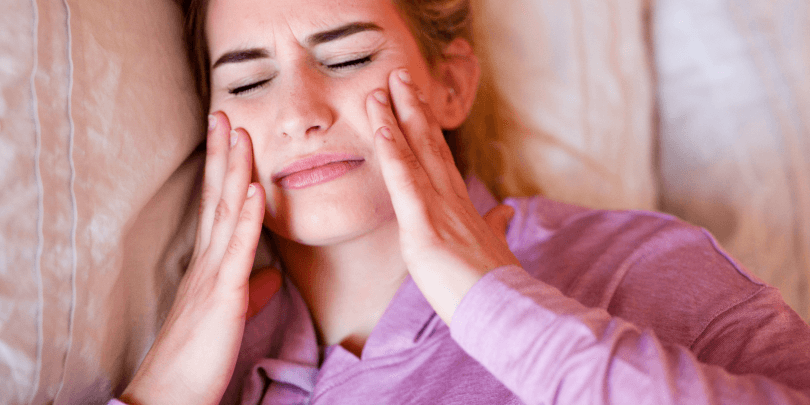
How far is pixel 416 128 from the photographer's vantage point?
867 mm

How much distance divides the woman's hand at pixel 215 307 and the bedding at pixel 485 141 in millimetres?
70

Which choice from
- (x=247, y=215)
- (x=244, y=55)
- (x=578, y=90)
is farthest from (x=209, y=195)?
(x=578, y=90)

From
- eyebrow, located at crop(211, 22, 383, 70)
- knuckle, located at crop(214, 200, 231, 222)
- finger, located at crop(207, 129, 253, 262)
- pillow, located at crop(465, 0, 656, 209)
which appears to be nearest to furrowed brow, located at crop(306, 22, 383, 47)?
eyebrow, located at crop(211, 22, 383, 70)

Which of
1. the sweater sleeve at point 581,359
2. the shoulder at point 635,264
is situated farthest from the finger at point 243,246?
the shoulder at point 635,264

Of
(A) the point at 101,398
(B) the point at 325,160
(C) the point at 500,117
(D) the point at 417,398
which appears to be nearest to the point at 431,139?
(B) the point at 325,160

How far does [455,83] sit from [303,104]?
1.49ft

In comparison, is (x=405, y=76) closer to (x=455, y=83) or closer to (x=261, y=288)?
(x=455, y=83)

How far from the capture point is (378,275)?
1044 millimetres

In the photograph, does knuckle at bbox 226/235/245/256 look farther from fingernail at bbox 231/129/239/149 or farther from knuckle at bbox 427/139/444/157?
knuckle at bbox 427/139/444/157

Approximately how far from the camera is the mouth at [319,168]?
0.84 m

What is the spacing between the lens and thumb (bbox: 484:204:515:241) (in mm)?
971

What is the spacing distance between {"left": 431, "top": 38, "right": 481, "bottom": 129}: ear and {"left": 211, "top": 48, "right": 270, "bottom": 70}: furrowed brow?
0.35m

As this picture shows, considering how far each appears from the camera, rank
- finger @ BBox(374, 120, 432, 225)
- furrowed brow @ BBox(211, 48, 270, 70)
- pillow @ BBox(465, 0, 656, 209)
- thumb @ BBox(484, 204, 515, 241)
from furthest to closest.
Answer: pillow @ BBox(465, 0, 656, 209) → thumb @ BBox(484, 204, 515, 241) → furrowed brow @ BBox(211, 48, 270, 70) → finger @ BBox(374, 120, 432, 225)

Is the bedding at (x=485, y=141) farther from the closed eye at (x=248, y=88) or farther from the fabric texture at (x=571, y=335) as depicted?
the fabric texture at (x=571, y=335)
